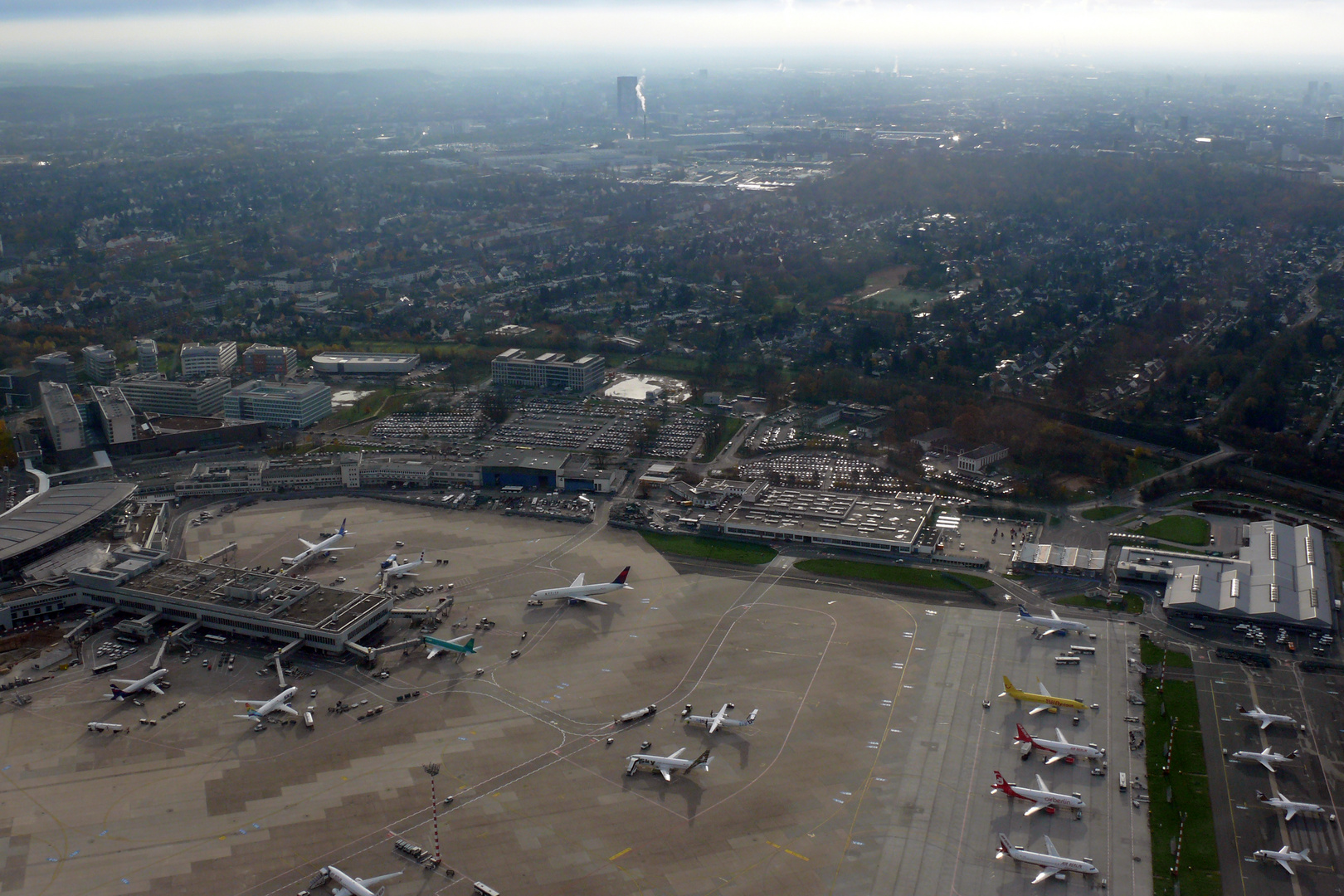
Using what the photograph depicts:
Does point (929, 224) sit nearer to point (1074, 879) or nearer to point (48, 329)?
point (48, 329)

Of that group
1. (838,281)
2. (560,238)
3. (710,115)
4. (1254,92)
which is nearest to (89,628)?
(838,281)

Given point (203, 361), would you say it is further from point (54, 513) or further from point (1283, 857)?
point (1283, 857)

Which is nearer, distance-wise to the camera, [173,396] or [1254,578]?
[1254,578]

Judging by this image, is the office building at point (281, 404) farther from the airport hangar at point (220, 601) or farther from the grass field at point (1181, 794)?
the grass field at point (1181, 794)

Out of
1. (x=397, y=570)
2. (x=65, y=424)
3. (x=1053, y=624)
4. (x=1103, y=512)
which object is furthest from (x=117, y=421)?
(x=1103, y=512)

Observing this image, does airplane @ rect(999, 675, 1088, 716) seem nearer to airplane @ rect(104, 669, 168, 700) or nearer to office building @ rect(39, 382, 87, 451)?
airplane @ rect(104, 669, 168, 700)
